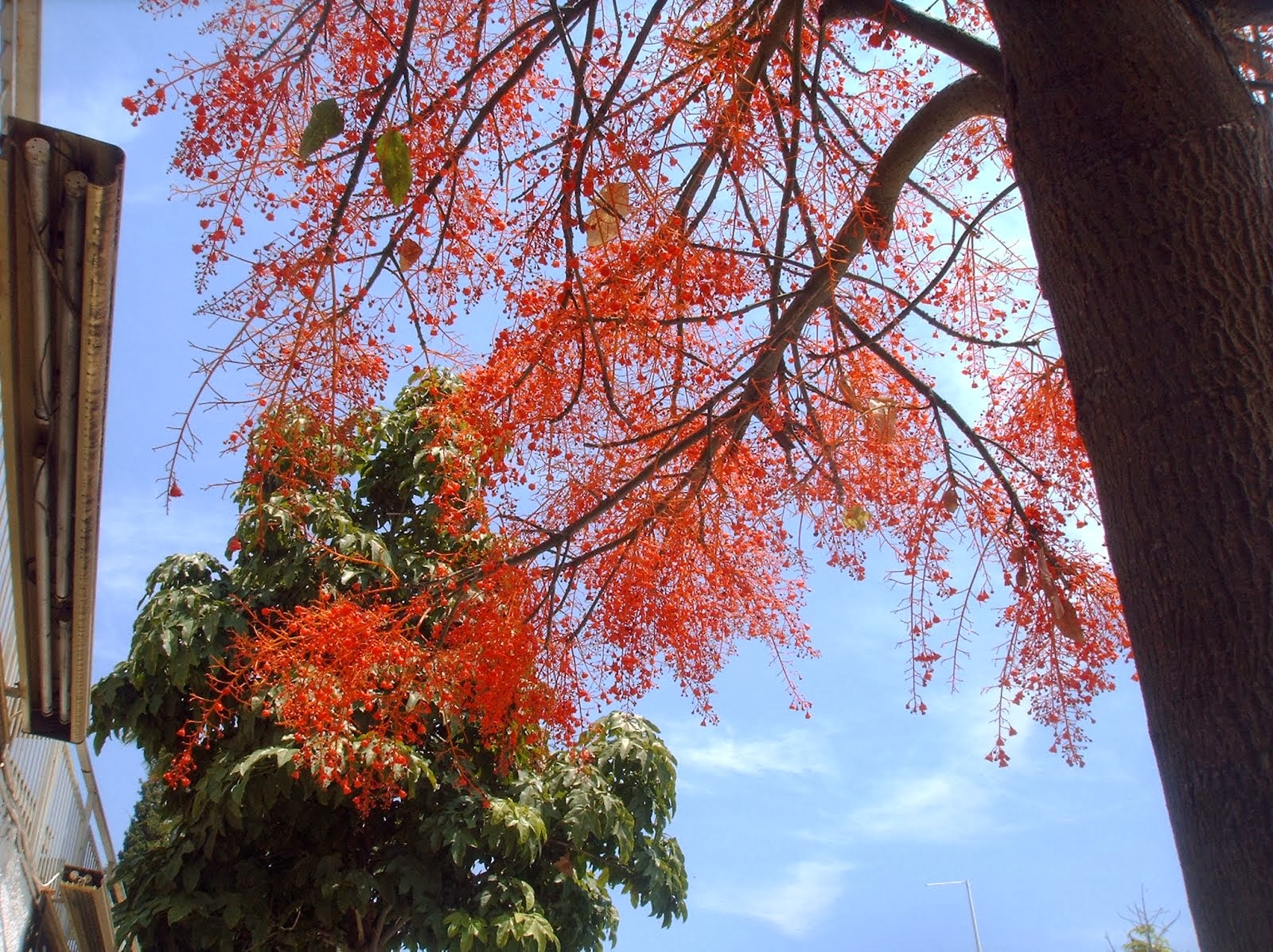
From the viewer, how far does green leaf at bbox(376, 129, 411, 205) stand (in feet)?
8.93

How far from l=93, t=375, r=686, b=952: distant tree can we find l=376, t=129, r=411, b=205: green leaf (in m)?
2.15

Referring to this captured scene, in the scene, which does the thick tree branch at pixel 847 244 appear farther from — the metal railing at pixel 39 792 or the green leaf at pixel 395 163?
the metal railing at pixel 39 792

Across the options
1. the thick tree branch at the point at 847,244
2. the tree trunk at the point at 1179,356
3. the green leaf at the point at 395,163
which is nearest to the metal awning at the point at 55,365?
the green leaf at the point at 395,163

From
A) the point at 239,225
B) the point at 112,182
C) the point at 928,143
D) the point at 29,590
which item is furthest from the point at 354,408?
the point at 928,143

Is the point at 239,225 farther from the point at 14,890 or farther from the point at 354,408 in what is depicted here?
the point at 14,890

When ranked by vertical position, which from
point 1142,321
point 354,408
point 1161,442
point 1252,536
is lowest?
point 1252,536

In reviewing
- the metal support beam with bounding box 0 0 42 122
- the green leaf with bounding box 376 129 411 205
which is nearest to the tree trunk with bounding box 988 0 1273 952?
the green leaf with bounding box 376 129 411 205

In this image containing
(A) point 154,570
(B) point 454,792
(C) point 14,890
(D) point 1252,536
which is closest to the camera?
(D) point 1252,536

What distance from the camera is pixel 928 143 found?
3014 mm

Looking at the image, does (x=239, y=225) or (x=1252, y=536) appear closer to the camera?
(x=1252, y=536)

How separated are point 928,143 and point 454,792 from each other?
427 cm

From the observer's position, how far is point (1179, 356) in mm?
1623

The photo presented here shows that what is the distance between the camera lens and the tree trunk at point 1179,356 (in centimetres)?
Answer: 145

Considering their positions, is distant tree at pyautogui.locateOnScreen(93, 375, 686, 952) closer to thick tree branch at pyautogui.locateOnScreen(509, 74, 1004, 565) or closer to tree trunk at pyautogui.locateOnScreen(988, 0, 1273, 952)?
thick tree branch at pyautogui.locateOnScreen(509, 74, 1004, 565)
